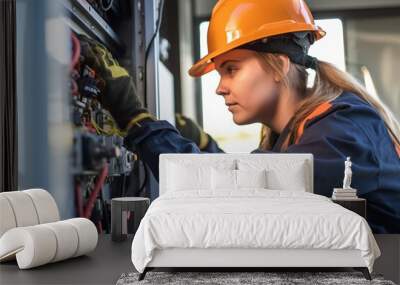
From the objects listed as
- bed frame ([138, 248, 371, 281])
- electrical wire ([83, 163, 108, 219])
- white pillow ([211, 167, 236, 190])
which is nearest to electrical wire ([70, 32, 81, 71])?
electrical wire ([83, 163, 108, 219])

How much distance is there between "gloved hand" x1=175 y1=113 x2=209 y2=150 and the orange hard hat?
41cm

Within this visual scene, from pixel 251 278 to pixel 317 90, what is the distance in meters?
2.19

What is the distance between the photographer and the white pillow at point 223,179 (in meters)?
4.42

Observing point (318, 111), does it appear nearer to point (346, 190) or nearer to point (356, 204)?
point (346, 190)

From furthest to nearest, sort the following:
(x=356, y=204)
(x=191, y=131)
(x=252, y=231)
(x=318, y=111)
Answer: (x=191, y=131) < (x=318, y=111) < (x=356, y=204) < (x=252, y=231)

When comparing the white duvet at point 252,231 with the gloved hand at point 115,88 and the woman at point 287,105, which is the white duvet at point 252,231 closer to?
the woman at point 287,105

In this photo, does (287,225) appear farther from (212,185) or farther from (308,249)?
(212,185)

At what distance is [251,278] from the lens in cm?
319

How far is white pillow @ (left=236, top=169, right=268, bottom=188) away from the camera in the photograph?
441 centimetres

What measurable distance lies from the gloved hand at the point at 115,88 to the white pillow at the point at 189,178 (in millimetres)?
663

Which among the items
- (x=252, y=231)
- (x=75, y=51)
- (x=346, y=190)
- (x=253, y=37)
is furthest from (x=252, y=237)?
(x=75, y=51)

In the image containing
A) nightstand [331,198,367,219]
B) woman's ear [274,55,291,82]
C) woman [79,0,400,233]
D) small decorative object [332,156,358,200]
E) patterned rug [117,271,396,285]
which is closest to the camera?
patterned rug [117,271,396,285]

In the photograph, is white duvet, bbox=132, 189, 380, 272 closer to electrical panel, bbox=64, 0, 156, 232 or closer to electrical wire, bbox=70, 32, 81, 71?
electrical panel, bbox=64, 0, 156, 232

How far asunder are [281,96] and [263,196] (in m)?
1.32
